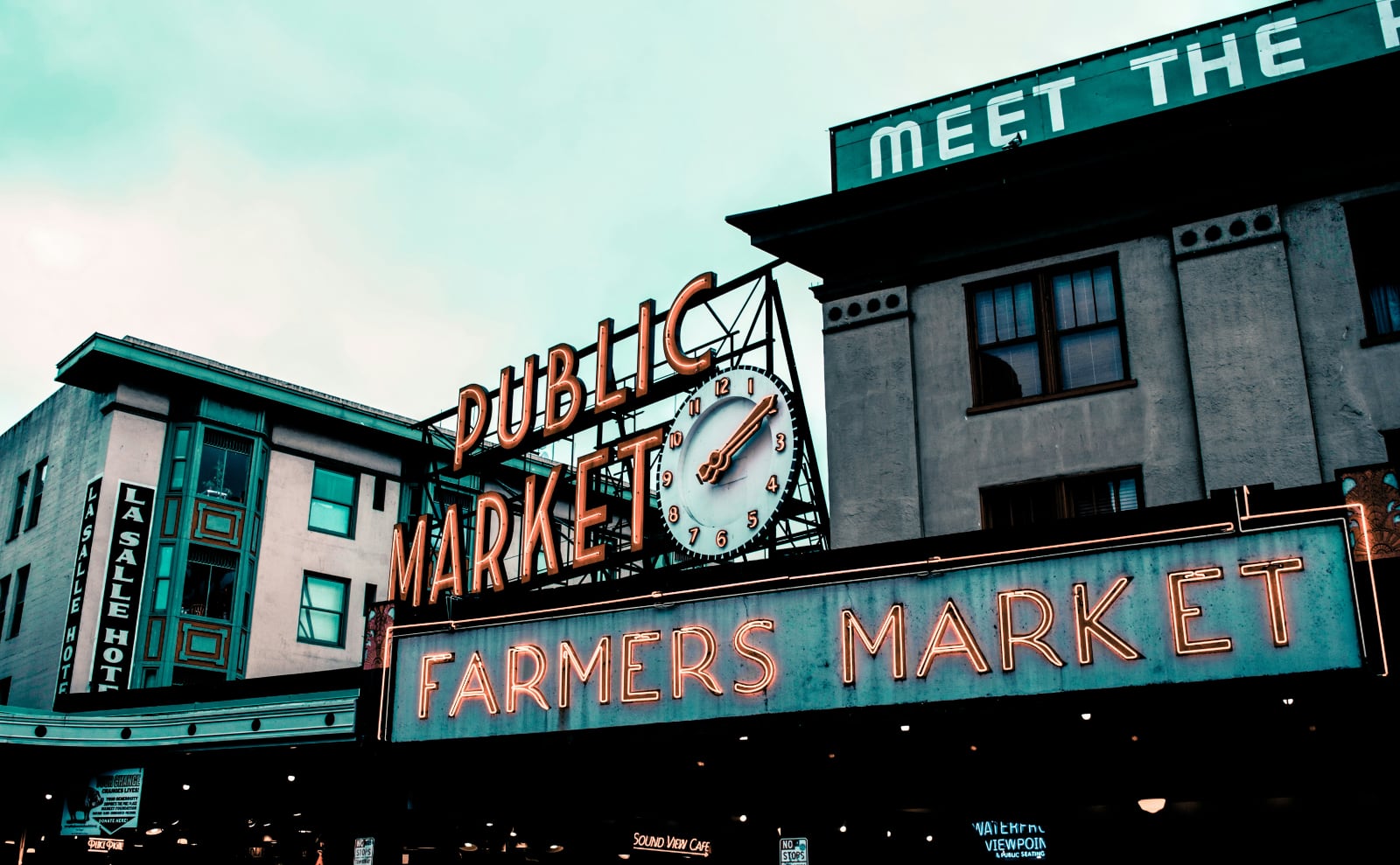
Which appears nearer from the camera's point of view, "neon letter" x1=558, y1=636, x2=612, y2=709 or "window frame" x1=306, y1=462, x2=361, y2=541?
"neon letter" x1=558, y1=636, x2=612, y2=709

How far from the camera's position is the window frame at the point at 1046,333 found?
18.6m

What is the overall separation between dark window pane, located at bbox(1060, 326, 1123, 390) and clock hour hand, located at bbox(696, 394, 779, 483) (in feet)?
16.2

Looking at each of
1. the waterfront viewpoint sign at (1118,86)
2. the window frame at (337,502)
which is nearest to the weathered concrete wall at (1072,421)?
the waterfront viewpoint sign at (1118,86)

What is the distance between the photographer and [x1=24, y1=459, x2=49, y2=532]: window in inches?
1570

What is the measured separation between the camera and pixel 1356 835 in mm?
15430

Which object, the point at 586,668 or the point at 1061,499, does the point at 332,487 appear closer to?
the point at 586,668

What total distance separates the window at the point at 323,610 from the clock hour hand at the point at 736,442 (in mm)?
21959

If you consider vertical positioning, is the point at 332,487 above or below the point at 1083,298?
above

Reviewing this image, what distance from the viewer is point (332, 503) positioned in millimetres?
41781

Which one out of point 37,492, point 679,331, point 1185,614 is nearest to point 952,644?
point 1185,614

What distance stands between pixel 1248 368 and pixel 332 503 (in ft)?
102

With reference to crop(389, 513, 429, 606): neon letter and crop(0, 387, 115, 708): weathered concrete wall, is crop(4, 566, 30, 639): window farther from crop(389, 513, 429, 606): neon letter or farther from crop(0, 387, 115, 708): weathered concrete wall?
crop(389, 513, 429, 606): neon letter

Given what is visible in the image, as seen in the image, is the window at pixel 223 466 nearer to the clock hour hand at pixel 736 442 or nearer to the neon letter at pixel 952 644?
the clock hour hand at pixel 736 442

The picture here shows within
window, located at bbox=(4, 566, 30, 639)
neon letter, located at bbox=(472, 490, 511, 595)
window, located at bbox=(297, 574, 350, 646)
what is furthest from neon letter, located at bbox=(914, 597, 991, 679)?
window, located at bbox=(4, 566, 30, 639)
